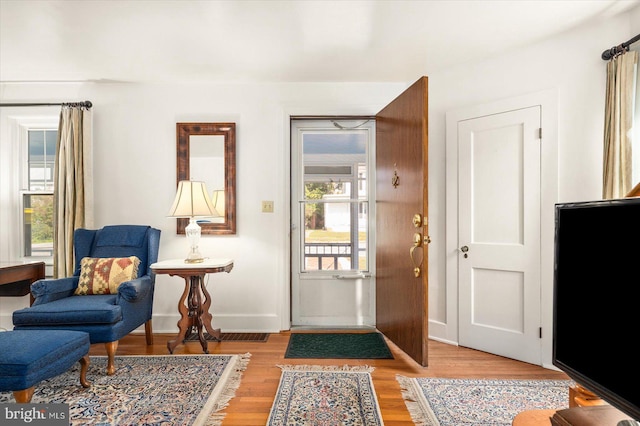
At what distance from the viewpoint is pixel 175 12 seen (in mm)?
2256

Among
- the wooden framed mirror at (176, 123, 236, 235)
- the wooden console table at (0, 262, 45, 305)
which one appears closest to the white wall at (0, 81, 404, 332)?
the wooden framed mirror at (176, 123, 236, 235)

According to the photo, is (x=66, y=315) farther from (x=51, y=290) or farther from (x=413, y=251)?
(x=413, y=251)

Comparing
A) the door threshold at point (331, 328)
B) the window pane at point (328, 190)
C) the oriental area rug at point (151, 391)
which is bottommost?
the door threshold at point (331, 328)

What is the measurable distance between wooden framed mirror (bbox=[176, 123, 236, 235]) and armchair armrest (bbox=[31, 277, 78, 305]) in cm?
98

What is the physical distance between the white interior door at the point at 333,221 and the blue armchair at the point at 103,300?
1.36 metres

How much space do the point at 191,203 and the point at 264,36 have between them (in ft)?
4.70

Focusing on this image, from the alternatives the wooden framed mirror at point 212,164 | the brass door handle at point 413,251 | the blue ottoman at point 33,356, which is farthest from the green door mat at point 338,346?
the blue ottoman at point 33,356

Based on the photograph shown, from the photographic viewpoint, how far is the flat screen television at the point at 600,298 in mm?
873

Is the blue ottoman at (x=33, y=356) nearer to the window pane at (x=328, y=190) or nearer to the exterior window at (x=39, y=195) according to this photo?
the exterior window at (x=39, y=195)

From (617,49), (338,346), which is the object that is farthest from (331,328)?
(617,49)

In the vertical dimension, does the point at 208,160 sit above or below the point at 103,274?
above

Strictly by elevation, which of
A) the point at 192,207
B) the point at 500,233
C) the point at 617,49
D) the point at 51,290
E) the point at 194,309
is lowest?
the point at 194,309

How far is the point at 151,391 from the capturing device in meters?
2.22

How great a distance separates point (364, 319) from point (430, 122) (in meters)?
2.04
